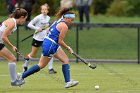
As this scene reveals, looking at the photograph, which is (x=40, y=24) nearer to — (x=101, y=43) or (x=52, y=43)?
(x=52, y=43)

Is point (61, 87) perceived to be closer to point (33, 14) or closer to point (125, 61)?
point (125, 61)

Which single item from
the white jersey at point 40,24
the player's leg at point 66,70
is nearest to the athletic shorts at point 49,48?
the player's leg at point 66,70

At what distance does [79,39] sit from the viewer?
86.5ft

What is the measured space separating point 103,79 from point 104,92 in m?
3.11

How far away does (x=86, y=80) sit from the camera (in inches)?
690

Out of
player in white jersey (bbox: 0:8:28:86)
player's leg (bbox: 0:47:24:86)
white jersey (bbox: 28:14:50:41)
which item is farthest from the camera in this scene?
white jersey (bbox: 28:14:50:41)

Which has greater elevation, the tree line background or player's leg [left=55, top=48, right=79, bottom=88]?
player's leg [left=55, top=48, right=79, bottom=88]

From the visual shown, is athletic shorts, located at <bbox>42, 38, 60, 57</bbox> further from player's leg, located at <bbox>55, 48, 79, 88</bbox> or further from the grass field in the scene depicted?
the grass field

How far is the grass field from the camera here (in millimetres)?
15203

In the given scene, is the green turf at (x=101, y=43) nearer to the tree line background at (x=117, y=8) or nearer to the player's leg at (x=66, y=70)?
the player's leg at (x=66, y=70)

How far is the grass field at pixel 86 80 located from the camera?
15.2m

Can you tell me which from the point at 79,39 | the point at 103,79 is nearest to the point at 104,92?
the point at 103,79

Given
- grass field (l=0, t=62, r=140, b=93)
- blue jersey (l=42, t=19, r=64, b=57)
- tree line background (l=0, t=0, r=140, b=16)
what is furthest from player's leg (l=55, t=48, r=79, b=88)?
tree line background (l=0, t=0, r=140, b=16)

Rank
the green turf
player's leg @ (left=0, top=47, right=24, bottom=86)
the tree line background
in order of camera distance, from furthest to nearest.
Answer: the tree line background
the green turf
player's leg @ (left=0, top=47, right=24, bottom=86)
